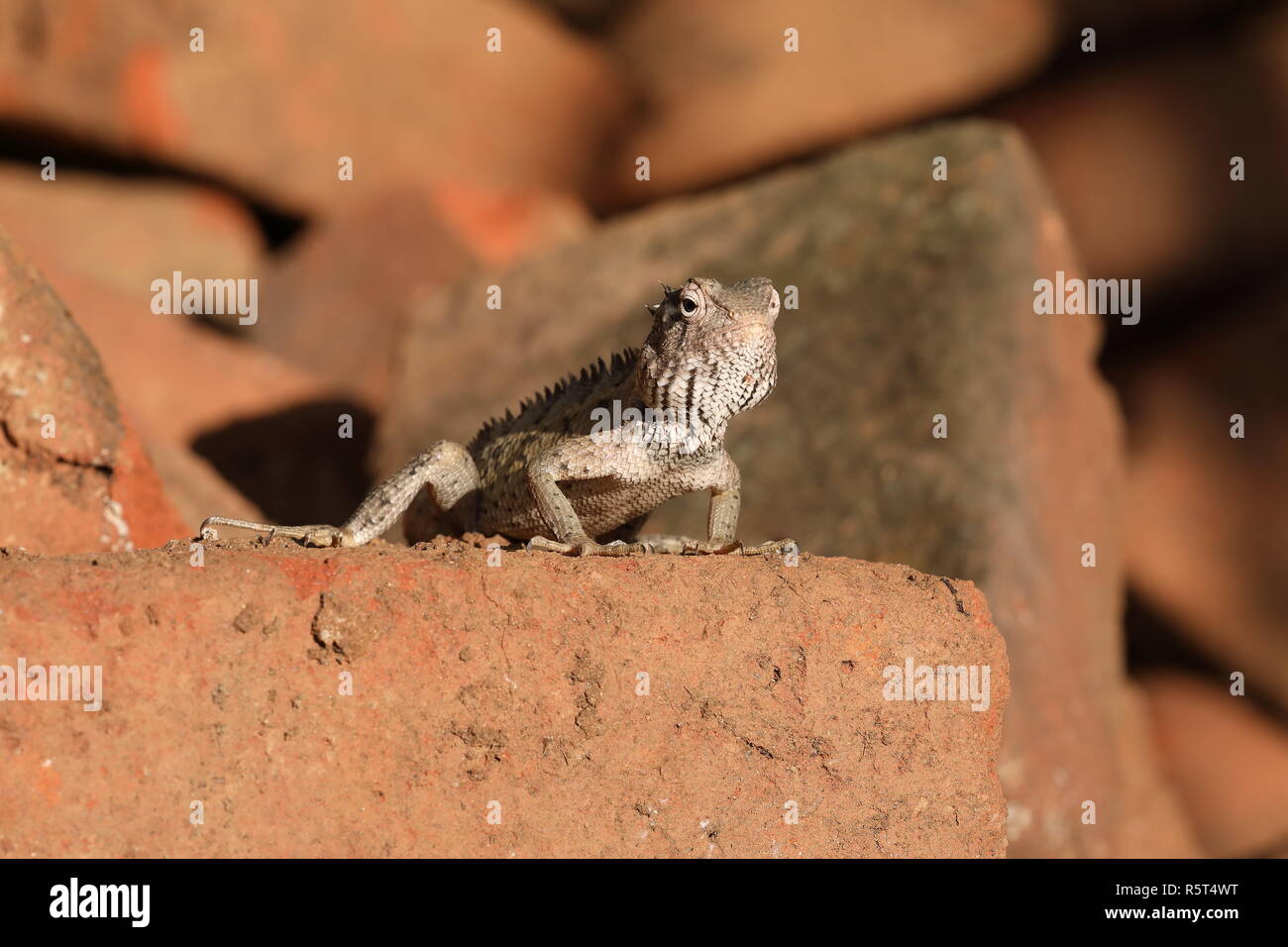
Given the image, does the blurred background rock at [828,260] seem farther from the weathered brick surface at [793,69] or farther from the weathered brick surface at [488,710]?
the weathered brick surface at [488,710]

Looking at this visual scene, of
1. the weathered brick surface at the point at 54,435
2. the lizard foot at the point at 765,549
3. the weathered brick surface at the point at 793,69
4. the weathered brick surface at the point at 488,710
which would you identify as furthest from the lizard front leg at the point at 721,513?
the weathered brick surface at the point at 793,69

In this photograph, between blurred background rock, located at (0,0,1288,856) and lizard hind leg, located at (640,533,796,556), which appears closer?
lizard hind leg, located at (640,533,796,556)

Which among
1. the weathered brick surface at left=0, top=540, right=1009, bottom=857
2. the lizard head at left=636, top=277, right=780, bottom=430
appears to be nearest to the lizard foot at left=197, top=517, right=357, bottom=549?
the weathered brick surface at left=0, top=540, right=1009, bottom=857

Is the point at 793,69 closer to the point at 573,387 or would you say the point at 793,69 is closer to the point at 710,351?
the point at 573,387

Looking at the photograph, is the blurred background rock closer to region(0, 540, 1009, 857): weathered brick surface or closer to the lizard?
the lizard

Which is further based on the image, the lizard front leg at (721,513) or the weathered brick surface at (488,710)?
the lizard front leg at (721,513)

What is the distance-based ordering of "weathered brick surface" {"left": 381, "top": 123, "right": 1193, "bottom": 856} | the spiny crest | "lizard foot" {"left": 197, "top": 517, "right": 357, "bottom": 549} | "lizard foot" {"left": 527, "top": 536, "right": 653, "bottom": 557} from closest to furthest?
"lizard foot" {"left": 527, "top": 536, "right": 653, "bottom": 557}
"lizard foot" {"left": 197, "top": 517, "right": 357, "bottom": 549}
the spiny crest
"weathered brick surface" {"left": 381, "top": 123, "right": 1193, "bottom": 856}
